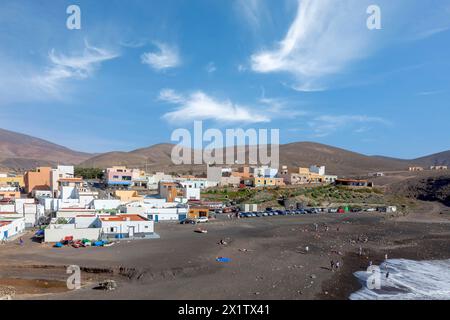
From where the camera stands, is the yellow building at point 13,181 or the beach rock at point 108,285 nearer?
the beach rock at point 108,285

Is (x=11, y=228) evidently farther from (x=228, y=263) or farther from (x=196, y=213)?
(x=228, y=263)

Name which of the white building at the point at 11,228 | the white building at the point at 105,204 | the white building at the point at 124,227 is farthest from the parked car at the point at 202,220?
the white building at the point at 11,228

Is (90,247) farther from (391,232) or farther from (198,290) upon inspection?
(391,232)

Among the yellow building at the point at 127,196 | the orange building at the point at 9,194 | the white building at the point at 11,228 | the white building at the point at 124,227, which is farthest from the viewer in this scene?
the orange building at the point at 9,194

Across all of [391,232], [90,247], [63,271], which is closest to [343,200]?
[391,232]

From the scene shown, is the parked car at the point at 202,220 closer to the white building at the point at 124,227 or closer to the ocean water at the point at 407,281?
the white building at the point at 124,227

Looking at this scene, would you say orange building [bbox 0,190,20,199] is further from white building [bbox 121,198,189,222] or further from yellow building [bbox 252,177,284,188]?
yellow building [bbox 252,177,284,188]
